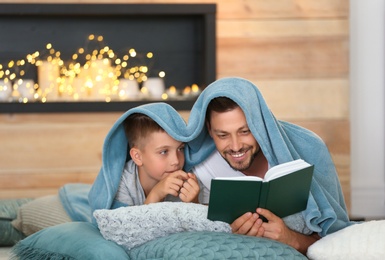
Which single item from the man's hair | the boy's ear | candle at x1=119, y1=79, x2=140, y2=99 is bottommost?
the boy's ear

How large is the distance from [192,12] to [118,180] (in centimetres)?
229

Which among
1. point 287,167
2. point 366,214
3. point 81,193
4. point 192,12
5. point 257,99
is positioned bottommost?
point 366,214

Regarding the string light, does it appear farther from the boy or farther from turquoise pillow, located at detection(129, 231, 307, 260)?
turquoise pillow, located at detection(129, 231, 307, 260)

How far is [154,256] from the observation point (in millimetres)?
2234

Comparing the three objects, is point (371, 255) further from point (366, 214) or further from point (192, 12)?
point (366, 214)

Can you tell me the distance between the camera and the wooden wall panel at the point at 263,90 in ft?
15.7

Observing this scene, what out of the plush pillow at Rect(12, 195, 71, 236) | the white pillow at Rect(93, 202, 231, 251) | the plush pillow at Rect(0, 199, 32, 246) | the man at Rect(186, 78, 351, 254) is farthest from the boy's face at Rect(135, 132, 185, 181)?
the plush pillow at Rect(0, 199, 32, 246)

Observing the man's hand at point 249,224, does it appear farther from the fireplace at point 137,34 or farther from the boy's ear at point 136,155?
the fireplace at point 137,34

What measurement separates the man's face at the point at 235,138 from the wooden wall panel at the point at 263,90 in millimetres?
2308

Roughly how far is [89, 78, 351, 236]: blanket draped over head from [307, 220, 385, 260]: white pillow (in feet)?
0.32

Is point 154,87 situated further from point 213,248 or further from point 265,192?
point 213,248

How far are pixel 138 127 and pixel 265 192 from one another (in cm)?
63

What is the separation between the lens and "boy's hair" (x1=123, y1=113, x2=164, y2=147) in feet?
8.96

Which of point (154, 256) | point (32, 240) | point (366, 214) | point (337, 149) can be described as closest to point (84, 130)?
point (337, 149)
